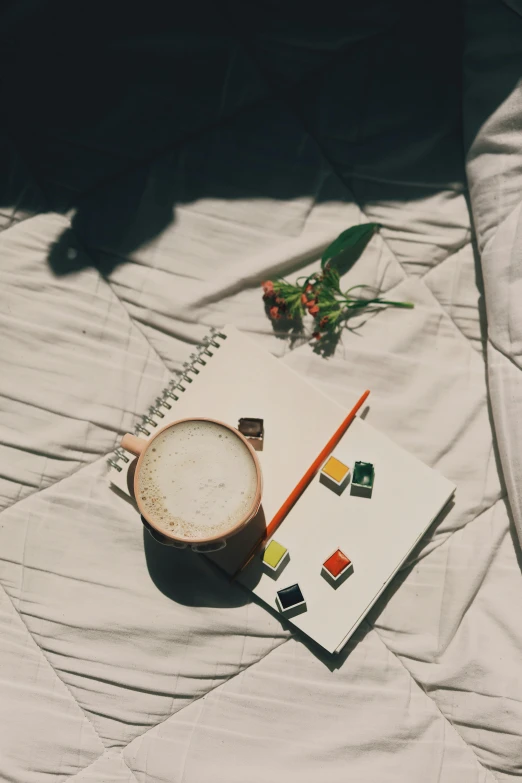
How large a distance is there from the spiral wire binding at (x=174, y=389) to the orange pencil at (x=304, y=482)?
0.17m

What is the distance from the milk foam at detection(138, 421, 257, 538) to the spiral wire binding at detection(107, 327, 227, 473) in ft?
0.33

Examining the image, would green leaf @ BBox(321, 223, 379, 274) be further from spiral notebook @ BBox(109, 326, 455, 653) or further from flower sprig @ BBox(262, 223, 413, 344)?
spiral notebook @ BBox(109, 326, 455, 653)

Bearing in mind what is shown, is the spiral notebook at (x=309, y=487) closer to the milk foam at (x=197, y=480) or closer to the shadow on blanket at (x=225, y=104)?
the milk foam at (x=197, y=480)

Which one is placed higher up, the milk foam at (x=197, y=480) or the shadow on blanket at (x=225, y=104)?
the shadow on blanket at (x=225, y=104)

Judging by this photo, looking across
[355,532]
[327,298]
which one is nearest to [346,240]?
[327,298]

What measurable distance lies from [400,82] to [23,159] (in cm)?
49

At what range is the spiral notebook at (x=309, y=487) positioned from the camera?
0.71m

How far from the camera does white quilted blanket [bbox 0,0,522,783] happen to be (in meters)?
0.71

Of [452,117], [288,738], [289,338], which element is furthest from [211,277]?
[288,738]

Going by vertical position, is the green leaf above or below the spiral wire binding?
above

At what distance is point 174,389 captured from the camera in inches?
29.7

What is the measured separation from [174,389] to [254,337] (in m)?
0.12

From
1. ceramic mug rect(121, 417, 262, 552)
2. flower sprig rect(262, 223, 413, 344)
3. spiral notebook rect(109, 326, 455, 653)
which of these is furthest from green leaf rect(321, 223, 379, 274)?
ceramic mug rect(121, 417, 262, 552)

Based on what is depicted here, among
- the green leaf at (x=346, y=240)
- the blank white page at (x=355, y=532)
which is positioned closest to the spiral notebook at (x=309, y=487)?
the blank white page at (x=355, y=532)
